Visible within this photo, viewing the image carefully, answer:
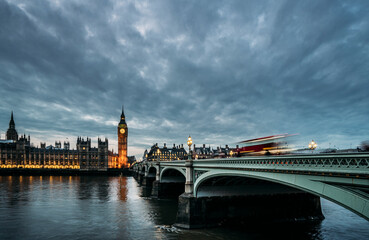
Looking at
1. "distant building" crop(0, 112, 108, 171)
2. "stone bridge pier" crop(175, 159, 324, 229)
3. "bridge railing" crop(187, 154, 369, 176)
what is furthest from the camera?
"distant building" crop(0, 112, 108, 171)

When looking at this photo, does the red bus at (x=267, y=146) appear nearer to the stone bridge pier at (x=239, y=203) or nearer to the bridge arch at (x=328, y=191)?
the stone bridge pier at (x=239, y=203)

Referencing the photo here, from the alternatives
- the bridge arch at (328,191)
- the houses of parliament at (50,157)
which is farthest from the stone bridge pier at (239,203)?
the houses of parliament at (50,157)

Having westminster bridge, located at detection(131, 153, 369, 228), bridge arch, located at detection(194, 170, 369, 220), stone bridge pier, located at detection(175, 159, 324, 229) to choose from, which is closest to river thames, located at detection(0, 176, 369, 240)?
stone bridge pier, located at detection(175, 159, 324, 229)

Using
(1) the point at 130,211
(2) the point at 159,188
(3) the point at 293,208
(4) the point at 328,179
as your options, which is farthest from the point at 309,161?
(2) the point at 159,188

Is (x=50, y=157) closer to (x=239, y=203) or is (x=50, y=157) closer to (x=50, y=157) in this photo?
(x=50, y=157)

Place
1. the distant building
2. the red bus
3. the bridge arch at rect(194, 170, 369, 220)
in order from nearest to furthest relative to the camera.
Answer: the bridge arch at rect(194, 170, 369, 220), the red bus, the distant building

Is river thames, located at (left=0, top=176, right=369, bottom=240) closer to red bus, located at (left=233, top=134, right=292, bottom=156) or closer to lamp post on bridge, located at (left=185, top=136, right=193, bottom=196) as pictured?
lamp post on bridge, located at (left=185, top=136, right=193, bottom=196)

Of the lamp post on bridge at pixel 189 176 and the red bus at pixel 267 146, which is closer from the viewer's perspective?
the red bus at pixel 267 146

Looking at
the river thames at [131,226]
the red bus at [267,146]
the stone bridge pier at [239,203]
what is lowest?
the river thames at [131,226]

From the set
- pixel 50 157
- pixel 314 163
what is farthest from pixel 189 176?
pixel 50 157

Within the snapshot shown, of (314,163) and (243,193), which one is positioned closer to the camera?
(314,163)

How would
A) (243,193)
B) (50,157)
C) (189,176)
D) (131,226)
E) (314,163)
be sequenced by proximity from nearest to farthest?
(314,163), (243,193), (131,226), (189,176), (50,157)

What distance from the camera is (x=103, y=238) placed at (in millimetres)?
25859

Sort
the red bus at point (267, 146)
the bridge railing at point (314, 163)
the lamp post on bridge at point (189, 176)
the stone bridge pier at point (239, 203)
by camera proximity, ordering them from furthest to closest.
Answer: the lamp post on bridge at point (189, 176), the stone bridge pier at point (239, 203), the red bus at point (267, 146), the bridge railing at point (314, 163)
